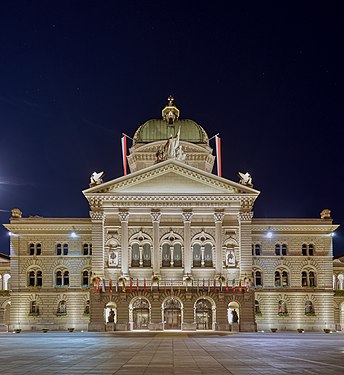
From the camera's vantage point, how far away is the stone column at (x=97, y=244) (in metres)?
83.9

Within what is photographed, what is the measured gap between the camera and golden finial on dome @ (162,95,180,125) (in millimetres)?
105750

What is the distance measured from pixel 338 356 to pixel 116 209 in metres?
49.2

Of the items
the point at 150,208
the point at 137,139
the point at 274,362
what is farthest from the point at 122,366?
the point at 137,139

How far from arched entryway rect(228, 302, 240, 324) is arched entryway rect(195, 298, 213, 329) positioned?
2.40 metres

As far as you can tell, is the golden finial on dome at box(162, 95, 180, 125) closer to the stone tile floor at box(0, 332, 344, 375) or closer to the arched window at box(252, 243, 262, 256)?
the arched window at box(252, 243, 262, 256)

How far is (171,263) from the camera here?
8475 centimetres

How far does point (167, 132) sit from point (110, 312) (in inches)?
1337

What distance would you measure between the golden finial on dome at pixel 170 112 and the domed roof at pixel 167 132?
0.62 metres

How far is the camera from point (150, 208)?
8456 centimetres

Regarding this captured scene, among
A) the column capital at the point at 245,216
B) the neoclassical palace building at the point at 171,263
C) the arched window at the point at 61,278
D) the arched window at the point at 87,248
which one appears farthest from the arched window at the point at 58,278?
the column capital at the point at 245,216

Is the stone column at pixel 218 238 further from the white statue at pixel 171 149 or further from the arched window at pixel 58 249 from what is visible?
the arched window at pixel 58 249

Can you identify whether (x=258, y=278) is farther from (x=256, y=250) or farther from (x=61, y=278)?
(x=61, y=278)

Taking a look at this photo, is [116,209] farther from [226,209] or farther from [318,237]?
[318,237]

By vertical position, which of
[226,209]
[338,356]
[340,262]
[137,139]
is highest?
[137,139]
